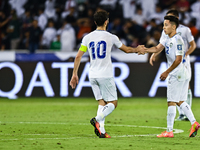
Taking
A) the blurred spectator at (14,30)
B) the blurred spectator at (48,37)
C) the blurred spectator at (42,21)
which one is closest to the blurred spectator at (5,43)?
the blurred spectator at (14,30)

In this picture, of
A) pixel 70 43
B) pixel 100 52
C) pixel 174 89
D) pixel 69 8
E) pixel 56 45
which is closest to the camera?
pixel 100 52

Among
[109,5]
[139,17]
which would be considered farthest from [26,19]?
[139,17]

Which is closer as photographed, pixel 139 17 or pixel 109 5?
pixel 139 17

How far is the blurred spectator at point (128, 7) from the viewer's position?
1884 cm

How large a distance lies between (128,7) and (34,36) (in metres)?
4.14

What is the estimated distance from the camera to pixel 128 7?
18938 mm

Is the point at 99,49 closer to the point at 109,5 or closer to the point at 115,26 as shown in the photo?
the point at 115,26

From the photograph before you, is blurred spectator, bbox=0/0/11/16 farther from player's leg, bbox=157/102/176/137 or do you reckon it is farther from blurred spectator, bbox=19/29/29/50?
player's leg, bbox=157/102/176/137

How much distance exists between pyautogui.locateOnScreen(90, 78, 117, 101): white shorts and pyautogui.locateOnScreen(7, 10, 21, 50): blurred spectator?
11035 millimetres

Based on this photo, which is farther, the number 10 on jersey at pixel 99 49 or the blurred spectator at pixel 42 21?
the blurred spectator at pixel 42 21

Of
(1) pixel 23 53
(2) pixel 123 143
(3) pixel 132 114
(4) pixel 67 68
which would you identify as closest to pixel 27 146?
(2) pixel 123 143

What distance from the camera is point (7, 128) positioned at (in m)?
8.53

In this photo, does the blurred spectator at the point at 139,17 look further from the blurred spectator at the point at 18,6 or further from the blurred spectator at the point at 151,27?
the blurred spectator at the point at 18,6

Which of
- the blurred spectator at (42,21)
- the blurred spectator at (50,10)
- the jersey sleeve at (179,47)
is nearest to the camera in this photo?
the jersey sleeve at (179,47)
